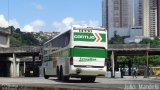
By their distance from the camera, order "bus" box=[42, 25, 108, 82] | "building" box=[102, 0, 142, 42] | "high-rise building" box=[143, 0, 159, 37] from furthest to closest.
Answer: "building" box=[102, 0, 142, 42] < "high-rise building" box=[143, 0, 159, 37] < "bus" box=[42, 25, 108, 82]

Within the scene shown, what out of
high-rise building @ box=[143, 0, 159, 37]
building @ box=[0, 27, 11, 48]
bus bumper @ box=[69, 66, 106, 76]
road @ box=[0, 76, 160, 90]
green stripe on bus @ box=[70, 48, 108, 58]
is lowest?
road @ box=[0, 76, 160, 90]

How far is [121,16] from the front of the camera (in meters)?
179

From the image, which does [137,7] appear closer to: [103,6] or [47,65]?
[103,6]

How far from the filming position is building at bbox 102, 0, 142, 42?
174750 mm

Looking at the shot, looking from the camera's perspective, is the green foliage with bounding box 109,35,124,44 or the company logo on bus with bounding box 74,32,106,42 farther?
the green foliage with bounding box 109,35,124,44

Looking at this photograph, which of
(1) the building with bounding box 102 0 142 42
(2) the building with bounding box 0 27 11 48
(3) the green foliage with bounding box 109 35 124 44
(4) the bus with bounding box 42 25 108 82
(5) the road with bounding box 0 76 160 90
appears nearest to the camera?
(5) the road with bounding box 0 76 160 90

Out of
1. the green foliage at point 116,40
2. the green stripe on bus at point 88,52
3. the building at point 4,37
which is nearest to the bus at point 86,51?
the green stripe on bus at point 88,52

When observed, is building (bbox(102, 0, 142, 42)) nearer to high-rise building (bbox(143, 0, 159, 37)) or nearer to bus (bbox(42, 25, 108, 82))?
high-rise building (bbox(143, 0, 159, 37))

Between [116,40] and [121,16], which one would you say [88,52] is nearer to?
[116,40]

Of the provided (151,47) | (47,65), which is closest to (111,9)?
(151,47)

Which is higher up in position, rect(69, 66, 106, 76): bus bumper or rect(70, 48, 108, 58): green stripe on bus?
rect(70, 48, 108, 58): green stripe on bus

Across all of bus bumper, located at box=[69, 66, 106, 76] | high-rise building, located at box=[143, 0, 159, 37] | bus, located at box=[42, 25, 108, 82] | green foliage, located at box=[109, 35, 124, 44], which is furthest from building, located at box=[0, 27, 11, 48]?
bus bumper, located at box=[69, 66, 106, 76]

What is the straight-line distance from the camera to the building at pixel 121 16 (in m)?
175

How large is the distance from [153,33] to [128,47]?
97.9m
